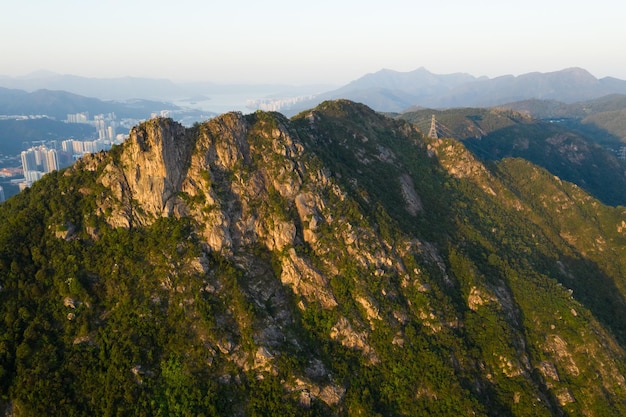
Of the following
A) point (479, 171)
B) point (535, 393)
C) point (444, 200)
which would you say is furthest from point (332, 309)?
point (479, 171)

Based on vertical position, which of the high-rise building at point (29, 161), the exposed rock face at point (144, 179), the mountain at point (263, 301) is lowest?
the high-rise building at point (29, 161)

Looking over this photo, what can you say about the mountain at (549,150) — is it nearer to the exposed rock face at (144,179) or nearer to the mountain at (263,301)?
the mountain at (263,301)

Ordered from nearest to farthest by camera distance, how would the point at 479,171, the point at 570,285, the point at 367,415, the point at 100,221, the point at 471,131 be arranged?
the point at 367,415, the point at 100,221, the point at 570,285, the point at 479,171, the point at 471,131

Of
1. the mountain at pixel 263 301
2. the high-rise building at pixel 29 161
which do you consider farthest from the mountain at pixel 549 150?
the high-rise building at pixel 29 161

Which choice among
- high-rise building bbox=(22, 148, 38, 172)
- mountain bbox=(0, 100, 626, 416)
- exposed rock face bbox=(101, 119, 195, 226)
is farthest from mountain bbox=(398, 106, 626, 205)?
high-rise building bbox=(22, 148, 38, 172)

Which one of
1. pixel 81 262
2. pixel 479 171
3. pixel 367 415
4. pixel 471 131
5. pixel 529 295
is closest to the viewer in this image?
pixel 367 415

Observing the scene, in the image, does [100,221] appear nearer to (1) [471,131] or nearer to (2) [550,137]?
(1) [471,131]

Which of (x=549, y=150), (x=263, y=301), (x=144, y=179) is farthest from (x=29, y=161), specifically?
(x=549, y=150)

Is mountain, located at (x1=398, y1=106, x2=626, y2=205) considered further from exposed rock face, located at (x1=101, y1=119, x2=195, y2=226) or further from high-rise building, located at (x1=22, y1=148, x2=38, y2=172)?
high-rise building, located at (x1=22, y1=148, x2=38, y2=172)
